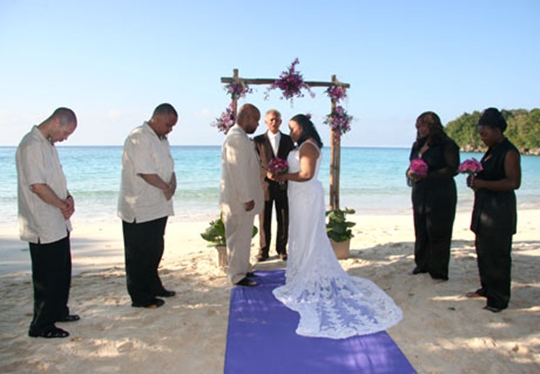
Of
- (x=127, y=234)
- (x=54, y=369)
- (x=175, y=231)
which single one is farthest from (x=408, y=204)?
(x=54, y=369)

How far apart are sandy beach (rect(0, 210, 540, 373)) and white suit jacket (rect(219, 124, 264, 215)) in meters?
1.06

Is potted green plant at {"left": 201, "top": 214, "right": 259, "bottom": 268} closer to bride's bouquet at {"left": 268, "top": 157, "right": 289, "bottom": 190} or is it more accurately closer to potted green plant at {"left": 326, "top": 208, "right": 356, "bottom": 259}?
potted green plant at {"left": 326, "top": 208, "right": 356, "bottom": 259}

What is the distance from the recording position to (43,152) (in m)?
3.56

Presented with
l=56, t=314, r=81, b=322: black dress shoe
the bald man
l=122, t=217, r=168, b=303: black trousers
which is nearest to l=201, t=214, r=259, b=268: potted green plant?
l=122, t=217, r=168, b=303: black trousers

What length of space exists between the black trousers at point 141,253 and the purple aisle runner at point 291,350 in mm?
1000

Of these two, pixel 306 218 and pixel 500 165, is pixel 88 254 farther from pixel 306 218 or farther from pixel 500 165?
pixel 500 165

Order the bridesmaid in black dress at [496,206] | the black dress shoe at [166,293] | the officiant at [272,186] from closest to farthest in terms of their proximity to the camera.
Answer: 1. the bridesmaid in black dress at [496,206]
2. the black dress shoe at [166,293]
3. the officiant at [272,186]

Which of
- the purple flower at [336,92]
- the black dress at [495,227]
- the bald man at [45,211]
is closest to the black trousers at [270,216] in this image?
the purple flower at [336,92]

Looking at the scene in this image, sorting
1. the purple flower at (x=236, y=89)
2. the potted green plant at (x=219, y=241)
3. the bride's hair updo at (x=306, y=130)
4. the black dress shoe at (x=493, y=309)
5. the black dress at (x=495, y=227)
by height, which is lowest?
the black dress shoe at (x=493, y=309)

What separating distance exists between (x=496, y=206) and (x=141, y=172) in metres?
3.46

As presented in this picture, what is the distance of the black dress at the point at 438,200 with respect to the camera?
4.98m

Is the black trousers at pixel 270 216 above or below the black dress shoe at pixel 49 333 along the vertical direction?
above

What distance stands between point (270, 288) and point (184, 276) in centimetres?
132

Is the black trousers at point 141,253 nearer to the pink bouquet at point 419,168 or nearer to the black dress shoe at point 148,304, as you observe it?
the black dress shoe at point 148,304
